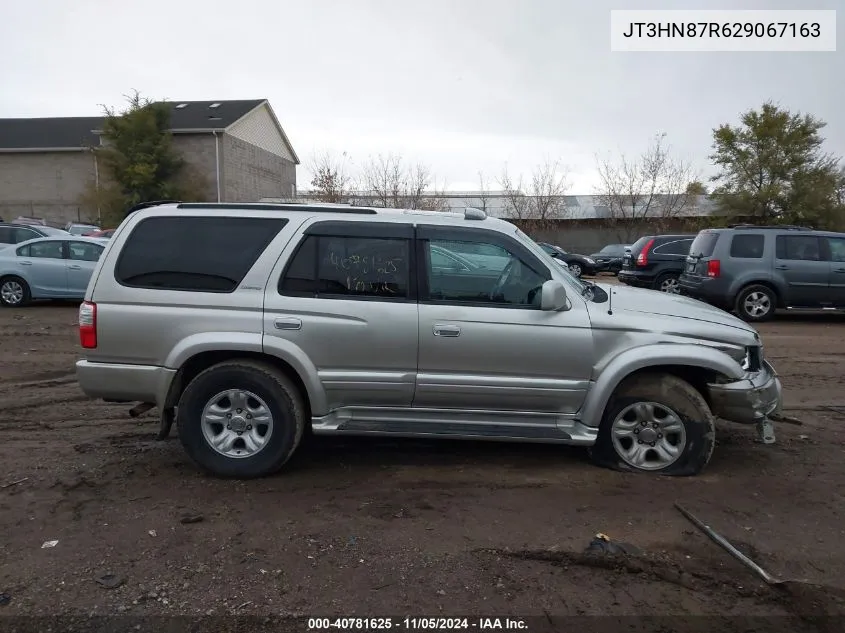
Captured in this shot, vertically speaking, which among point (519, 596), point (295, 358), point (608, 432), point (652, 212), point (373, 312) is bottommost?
point (519, 596)

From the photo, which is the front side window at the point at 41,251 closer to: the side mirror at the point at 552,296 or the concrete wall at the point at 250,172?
the side mirror at the point at 552,296

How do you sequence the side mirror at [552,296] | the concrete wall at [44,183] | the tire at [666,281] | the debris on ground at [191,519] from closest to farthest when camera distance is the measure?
the debris on ground at [191,519], the side mirror at [552,296], the tire at [666,281], the concrete wall at [44,183]

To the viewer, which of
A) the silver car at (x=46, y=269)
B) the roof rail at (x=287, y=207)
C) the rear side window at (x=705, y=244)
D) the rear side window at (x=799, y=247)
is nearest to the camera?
the roof rail at (x=287, y=207)

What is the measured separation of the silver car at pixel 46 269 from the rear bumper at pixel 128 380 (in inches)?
374

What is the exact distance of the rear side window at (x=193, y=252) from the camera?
459 cm

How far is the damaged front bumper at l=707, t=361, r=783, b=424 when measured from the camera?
4.50m

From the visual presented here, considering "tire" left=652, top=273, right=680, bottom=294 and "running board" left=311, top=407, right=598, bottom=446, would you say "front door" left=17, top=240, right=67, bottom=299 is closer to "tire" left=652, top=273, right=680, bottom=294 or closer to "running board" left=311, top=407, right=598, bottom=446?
"running board" left=311, top=407, right=598, bottom=446

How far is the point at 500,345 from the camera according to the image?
443 centimetres

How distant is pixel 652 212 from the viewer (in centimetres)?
3694

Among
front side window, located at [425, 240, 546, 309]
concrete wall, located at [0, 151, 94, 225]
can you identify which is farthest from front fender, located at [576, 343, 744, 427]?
concrete wall, located at [0, 151, 94, 225]

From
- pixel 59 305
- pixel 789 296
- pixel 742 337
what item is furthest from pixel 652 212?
pixel 742 337

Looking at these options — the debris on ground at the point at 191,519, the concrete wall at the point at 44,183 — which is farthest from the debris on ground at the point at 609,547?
the concrete wall at the point at 44,183

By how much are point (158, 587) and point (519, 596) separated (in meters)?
1.79

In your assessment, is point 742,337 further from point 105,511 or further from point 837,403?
point 105,511
